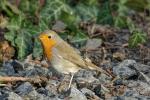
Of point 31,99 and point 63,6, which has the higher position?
point 63,6

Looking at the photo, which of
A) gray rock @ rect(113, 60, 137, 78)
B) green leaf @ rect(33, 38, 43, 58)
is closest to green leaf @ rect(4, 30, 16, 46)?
green leaf @ rect(33, 38, 43, 58)

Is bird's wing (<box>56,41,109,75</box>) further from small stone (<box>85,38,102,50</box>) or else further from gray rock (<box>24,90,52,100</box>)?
small stone (<box>85,38,102,50</box>)

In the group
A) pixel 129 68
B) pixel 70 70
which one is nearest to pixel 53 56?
pixel 70 70

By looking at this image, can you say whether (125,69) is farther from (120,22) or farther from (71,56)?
(120,22)

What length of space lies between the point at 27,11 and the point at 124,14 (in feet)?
5.41

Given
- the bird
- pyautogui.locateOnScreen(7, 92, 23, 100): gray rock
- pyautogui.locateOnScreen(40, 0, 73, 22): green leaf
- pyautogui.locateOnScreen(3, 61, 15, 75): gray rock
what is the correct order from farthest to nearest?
pyautogui.locateOnScreen(40, 0, 73, 22): green leaf, pyautogui.locateOnScreen(3, 61, 15, 75): gray rock, the bird, pyautogui.locateOnScreen(7, 92, 23, 100): gray rock

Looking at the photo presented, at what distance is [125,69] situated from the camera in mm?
7395

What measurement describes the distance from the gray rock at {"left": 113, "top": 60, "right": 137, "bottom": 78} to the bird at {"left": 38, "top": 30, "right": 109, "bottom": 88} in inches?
8.2

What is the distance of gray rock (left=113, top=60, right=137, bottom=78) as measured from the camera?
7.29m

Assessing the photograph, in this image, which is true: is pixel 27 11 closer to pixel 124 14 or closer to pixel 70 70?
pixel 124 14

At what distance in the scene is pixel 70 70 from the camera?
23.6 ft

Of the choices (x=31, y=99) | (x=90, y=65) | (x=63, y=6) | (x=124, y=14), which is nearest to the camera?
(x=31, y=99)

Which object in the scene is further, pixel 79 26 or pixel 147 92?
pixel 79 26

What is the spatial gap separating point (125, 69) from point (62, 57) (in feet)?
2.31
